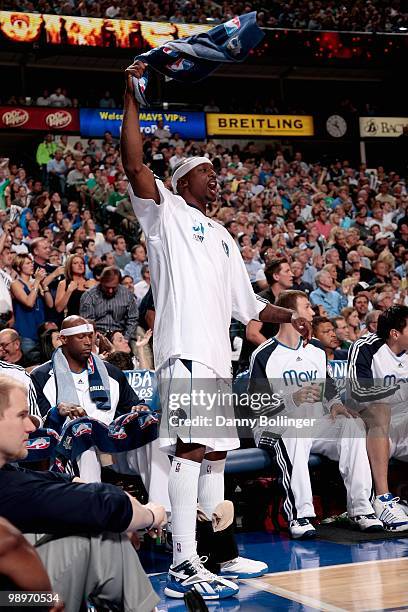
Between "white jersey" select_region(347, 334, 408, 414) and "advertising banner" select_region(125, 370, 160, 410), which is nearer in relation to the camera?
"white jersey" select_region(347, 334, 408, 414)

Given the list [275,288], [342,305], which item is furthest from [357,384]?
[342,305]

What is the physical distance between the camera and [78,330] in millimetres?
5938

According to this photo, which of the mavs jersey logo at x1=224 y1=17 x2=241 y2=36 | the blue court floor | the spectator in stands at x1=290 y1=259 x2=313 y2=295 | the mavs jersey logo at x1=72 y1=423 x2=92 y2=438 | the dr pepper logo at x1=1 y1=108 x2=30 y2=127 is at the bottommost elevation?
the blue court floor

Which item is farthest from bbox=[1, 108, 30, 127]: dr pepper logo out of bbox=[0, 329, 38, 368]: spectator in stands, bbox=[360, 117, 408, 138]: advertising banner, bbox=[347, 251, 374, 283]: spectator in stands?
bbox=[0, 329, 38, 368]: spectator in stands

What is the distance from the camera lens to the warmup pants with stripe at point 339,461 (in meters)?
5.88

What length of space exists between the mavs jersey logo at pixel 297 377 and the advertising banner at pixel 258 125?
593 inches

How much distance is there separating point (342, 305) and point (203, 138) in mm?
10788

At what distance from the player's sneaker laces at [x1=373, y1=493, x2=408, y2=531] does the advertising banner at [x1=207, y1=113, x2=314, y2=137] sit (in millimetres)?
15790

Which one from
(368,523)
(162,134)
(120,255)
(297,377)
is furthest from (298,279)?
(162,134)

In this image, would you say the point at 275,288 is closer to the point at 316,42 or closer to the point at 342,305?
the point at 342,305

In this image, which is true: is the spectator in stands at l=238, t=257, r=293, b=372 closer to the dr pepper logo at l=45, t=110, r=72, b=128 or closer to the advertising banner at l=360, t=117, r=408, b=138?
the dr pepper logo at l=45, t=110, r=72, b=128

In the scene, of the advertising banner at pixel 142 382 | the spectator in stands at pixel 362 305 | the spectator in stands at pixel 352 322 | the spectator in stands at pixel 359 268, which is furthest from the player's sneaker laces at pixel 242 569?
the spectator in stands at pixel 359 268

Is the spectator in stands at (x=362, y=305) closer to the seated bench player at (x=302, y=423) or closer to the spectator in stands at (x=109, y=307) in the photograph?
the spectator in stands at (x=109, y=307)

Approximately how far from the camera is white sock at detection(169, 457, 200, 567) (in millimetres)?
4281
